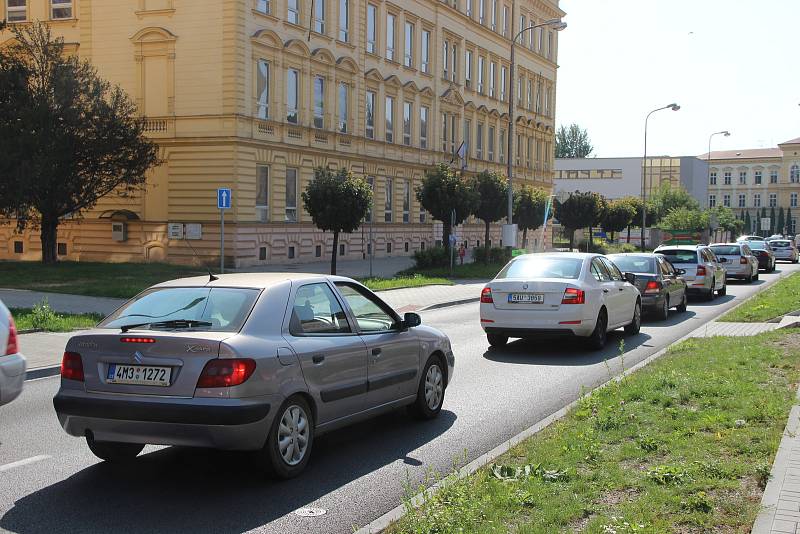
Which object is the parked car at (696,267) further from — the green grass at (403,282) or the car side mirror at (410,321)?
the car side mirror at (410,321)

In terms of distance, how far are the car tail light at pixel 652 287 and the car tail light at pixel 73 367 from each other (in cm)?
1421

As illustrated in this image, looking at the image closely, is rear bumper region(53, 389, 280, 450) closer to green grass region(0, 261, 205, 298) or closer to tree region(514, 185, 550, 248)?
green grass region(0, 261, 205, 298)

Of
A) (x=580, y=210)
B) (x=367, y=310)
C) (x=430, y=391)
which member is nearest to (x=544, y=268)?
(x=430, y=391)

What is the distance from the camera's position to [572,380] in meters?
11.0

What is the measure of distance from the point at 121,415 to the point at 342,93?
37000 millimetres

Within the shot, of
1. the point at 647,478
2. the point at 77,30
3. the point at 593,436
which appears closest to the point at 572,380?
the point at 593,436

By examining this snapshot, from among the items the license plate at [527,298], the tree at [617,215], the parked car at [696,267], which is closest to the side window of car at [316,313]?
the license plate at [527,298]

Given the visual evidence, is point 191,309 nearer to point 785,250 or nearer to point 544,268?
point 544,268

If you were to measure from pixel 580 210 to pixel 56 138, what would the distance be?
36765 millimetres

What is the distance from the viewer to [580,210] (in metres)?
58.0

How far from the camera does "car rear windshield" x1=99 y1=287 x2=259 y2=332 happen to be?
20.7 ft

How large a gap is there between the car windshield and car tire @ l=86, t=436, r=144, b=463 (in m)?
13.6

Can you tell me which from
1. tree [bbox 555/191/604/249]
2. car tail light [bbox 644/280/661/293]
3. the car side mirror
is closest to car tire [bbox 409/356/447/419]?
the car side mirror

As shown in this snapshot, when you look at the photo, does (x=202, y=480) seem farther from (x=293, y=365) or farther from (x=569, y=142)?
(x=569, y=142)
